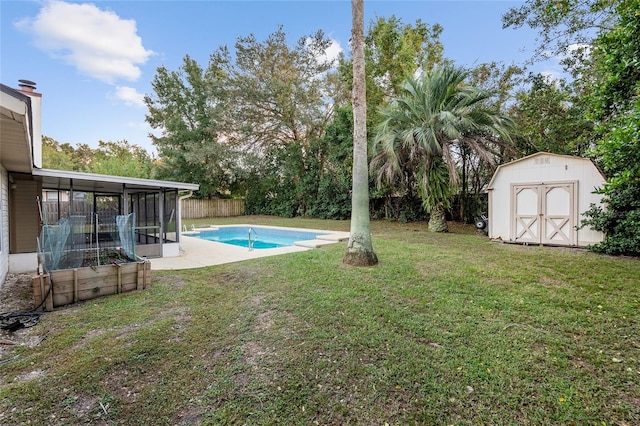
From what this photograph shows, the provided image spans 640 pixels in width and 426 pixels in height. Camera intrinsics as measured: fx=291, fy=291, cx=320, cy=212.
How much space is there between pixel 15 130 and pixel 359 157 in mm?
5313

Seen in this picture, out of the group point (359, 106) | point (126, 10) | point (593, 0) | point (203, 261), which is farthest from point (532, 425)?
point (126, 10)

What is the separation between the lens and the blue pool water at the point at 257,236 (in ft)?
43.2

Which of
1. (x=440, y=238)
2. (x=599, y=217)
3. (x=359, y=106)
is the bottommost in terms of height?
(x=440, y=238)

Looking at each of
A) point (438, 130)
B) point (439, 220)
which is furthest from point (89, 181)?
point (439, 220)

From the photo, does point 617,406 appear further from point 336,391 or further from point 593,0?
point 593,0

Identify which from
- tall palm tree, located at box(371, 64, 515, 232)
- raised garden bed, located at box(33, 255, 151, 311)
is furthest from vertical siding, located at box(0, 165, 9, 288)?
tall palm tree, located at box(371, 64, 515, 232)

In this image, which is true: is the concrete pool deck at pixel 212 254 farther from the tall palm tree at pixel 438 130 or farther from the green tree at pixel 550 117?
the green tree at pixel 550 117

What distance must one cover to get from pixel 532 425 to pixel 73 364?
4.13 m

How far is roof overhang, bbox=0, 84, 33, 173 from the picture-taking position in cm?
276

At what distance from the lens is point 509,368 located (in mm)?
2783

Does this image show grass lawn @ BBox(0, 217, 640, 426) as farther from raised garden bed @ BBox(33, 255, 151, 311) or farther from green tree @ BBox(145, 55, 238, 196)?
green tree @ BBox(145, 55, 238, 196)

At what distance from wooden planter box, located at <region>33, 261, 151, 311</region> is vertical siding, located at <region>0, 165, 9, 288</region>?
194 cm

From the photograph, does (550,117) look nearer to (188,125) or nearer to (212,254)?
(212,254)

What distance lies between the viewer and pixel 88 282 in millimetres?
4719
